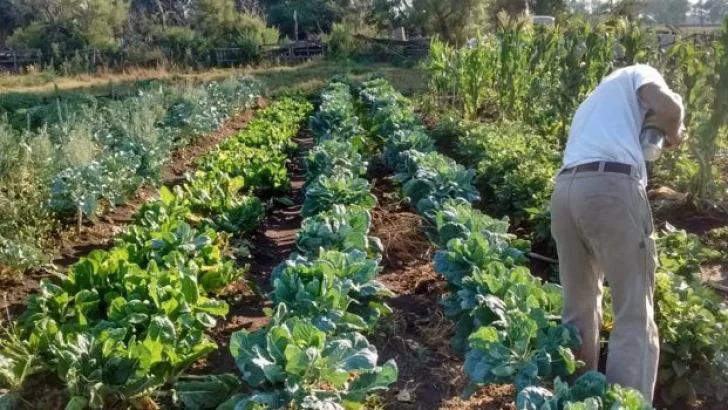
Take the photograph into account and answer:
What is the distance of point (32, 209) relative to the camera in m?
6.47

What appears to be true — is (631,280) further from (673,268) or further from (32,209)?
(32,209)

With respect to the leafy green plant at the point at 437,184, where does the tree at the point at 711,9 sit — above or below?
above

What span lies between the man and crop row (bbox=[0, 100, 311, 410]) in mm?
2109

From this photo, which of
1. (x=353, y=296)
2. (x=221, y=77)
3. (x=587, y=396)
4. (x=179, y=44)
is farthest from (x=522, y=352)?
(x=179, y=44)

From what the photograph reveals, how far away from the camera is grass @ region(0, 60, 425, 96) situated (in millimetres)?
23938

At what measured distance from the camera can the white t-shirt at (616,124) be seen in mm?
3234

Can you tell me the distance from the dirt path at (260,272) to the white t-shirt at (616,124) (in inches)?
94.3

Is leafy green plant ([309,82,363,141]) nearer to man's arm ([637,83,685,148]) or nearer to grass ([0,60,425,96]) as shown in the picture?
man's arm ([637,83,685,148])

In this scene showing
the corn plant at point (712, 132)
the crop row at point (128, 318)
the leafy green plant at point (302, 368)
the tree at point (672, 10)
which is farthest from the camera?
the tree at point (672, 10)

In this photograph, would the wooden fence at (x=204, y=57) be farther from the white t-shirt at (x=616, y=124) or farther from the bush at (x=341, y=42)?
the white t-shirt at (x=616, y=124)

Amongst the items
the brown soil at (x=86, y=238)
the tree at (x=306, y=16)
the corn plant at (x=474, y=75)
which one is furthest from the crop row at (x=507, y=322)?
the tree at (x=306, y=16)

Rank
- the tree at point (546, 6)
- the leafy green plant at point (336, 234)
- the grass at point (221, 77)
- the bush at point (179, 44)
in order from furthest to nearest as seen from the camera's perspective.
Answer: the tree at point (546, 6) → the bush at point (179, 44) → the grass at point (221, 77) → the leafy green plant at point (336, 234)

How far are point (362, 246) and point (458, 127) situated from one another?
632 cm

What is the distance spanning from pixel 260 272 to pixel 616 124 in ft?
12.0
